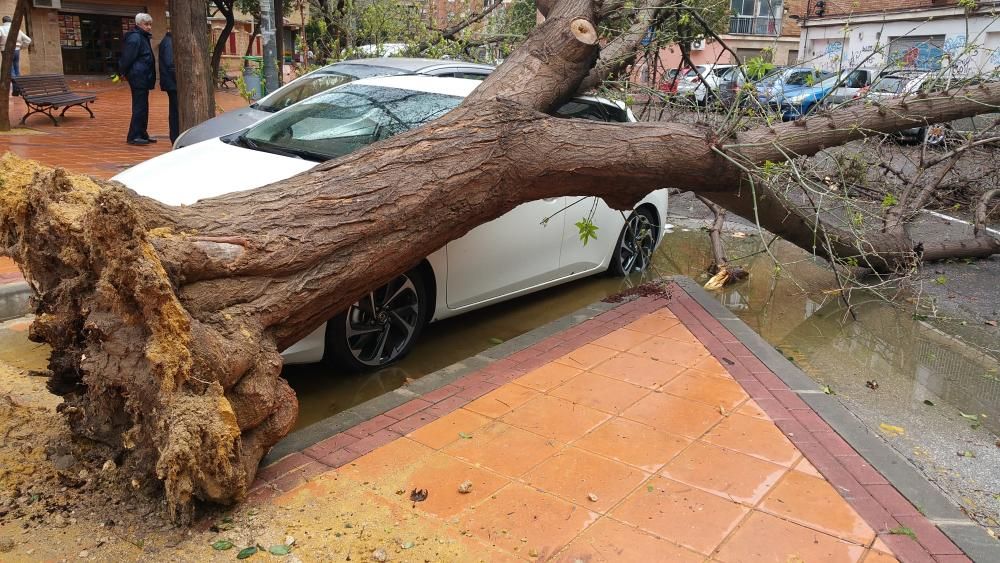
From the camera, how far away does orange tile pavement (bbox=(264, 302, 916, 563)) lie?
10.6 feet

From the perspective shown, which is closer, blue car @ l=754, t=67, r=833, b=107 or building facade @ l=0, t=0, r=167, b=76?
blue car @ l=754, t=67, r=833, b=107

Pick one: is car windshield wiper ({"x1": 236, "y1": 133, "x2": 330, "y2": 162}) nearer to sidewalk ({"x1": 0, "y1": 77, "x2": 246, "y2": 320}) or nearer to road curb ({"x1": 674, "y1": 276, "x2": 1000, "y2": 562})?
sidewalk ({"x1": 0, "y1": 77, "x2": 246, "y2": 320})

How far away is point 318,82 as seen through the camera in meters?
8.87

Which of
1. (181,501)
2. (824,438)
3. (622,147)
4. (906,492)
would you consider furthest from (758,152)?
(181,501)

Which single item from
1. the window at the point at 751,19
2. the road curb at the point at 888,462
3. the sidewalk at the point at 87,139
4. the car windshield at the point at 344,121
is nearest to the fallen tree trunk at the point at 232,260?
the car windshield at the point at 344,121

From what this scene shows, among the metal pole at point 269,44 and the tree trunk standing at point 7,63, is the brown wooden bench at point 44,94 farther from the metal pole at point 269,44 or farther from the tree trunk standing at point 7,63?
the metal pole at point 269,44

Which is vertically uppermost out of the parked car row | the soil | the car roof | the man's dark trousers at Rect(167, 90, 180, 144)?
the car roof

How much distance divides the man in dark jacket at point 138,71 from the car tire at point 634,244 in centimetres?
895

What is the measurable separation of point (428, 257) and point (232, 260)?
173 cm

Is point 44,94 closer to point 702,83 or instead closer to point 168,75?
point 168,75

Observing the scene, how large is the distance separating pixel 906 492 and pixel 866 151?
18.5 ft

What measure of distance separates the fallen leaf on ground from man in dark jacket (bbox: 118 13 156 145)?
1193cm

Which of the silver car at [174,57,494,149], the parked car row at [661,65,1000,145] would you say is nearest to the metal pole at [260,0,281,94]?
the silver car at [174,57,494,149]

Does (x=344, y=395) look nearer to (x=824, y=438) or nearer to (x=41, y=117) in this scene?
(x=824, y=438)
